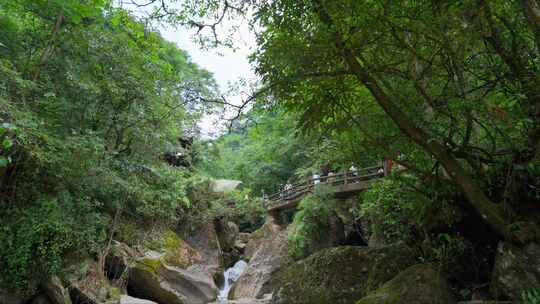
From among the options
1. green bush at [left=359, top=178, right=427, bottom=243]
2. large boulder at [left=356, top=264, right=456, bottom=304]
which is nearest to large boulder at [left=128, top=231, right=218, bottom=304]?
green bush at [left=359, top=178, right=427, bottom=243]

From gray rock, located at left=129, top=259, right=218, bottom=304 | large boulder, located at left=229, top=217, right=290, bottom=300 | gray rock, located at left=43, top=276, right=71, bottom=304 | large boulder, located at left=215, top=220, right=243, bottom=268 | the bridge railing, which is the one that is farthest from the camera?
large boulder, located at left=215, top=220, right=243, bottom=268

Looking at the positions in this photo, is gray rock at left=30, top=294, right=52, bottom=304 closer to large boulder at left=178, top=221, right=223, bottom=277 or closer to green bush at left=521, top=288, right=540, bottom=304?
large boulder at left=178, top=221, right=223, bottom=277

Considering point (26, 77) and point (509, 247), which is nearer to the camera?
point (509, 247)

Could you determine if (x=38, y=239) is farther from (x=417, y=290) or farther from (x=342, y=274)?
(x=417, y=290)

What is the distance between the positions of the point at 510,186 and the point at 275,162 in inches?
685

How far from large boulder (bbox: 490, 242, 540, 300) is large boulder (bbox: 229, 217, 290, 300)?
7.62 metres

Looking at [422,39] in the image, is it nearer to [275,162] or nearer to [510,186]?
[510,186]

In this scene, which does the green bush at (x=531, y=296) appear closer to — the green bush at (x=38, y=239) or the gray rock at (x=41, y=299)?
the green bush at (x=38, y=239)

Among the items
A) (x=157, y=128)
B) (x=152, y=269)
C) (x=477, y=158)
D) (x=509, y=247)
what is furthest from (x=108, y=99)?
(x=509, y=247)

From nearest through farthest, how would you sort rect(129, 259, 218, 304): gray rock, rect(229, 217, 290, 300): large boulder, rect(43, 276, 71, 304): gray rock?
1. rect(43, 276, 71, 304): gray rock
2. rect(129, 259, 218, 304): gray rock
3. rect(229, 217, 290, 300): large boulder

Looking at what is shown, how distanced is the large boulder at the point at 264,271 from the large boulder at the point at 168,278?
Result: 1.09 meters

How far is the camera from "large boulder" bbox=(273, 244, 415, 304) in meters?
5.11

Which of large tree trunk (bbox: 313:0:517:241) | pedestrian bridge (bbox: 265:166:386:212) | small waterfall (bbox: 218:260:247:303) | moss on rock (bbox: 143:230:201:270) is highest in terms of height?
pedestrian bridge (bbox: 265:166:386:212)

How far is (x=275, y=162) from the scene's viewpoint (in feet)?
69.8
